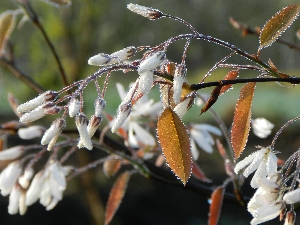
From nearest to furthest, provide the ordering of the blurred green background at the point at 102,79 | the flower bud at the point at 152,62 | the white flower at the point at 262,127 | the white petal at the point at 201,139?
the flower bud at the point at 152,62
the white flower at the point at 262,127
the white petal at the point at 201,139
the blurred green background at the point at 102,79

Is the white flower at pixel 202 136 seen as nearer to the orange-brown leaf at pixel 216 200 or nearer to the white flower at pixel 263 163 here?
the orange-brown leaf at pixel 216 200

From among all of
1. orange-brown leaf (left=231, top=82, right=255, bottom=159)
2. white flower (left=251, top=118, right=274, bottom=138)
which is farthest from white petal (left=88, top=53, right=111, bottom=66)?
white flower (left=251, top=118, right=274, bottom=138)

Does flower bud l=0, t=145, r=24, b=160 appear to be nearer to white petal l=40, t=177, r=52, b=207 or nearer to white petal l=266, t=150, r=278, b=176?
white petal l=40, t=177, r=52, b=207

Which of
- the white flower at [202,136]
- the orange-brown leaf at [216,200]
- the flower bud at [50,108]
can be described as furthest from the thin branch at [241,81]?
the white flower at [202,136]

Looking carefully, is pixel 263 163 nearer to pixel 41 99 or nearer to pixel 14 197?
pixel 41 99

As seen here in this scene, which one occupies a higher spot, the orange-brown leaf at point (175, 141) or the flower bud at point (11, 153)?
the orange-brown leaf at point (175, 141)

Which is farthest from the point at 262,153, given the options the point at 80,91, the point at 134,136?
the point at 134,136

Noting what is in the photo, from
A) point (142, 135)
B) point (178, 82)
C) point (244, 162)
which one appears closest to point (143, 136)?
point (142, 135)
